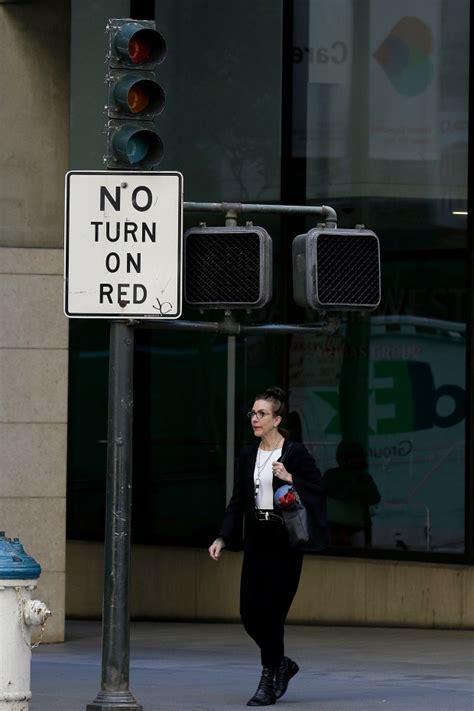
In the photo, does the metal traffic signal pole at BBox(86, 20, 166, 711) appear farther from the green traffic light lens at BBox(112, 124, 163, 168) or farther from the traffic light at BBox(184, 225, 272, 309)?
the traffic light at BBox(184, 225, 272, 309)

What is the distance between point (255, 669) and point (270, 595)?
2.18m

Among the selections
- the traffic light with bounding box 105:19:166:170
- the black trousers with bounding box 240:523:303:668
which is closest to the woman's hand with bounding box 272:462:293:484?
the black trousers with bounding box 240:523:303:668

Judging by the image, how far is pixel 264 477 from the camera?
1021 centimetres

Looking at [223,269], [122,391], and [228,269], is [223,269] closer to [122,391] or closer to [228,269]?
[228,269]

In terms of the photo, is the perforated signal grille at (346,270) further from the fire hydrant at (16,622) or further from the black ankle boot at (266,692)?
the black ankle boot at (266,692)

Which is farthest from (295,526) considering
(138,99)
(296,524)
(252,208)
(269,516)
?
(138,99)

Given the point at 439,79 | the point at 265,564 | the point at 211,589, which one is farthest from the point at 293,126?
the point at 265,564

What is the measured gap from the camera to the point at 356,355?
1538cm

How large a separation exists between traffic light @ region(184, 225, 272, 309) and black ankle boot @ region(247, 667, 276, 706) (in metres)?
2.42

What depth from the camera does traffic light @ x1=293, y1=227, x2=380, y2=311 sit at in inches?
362

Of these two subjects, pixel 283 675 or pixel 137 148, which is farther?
pixel 283 675

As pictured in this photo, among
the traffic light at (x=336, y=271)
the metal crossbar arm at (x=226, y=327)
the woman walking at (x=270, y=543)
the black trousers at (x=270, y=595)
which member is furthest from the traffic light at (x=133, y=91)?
the black trousers at (x=270, y=595)

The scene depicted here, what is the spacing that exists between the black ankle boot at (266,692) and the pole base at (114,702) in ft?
4.64

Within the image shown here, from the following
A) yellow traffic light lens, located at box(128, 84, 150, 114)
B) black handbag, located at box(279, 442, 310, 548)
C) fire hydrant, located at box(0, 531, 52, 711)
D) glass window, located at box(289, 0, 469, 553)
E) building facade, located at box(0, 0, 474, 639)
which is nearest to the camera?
fire hydrant, located at box(0, 531, 52, 711)
